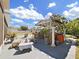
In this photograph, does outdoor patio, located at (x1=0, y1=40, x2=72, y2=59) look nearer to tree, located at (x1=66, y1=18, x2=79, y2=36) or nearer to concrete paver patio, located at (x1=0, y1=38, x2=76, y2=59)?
concrete paver patio, located at (x1=0, y1=38, x2=76, y2=59)

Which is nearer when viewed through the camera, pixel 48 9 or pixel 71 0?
pixel 71 0

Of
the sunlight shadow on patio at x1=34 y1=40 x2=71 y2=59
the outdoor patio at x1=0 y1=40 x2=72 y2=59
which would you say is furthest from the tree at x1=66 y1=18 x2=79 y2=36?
the outdoor patio at x1=0 y1=40 x2=72 y2=59

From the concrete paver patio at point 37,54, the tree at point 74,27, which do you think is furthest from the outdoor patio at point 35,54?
the tree at point 74,27

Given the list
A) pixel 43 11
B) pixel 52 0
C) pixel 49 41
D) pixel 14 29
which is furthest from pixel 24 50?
pixel 14 29

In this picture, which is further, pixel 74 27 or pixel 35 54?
pixel 74 27

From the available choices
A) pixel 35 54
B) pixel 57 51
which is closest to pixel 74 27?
pixel 57 51

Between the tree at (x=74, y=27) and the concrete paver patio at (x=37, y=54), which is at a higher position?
the tree at (x=74, y=27)

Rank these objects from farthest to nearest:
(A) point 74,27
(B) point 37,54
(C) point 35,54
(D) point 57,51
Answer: (A) point 74,27 → (D) point 57,51 → (C) point 35,54 → (B) point 37,54

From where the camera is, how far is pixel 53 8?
28.8 m

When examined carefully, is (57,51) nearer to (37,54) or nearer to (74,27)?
(37,54)

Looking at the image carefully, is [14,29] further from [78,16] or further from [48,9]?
[78,16]

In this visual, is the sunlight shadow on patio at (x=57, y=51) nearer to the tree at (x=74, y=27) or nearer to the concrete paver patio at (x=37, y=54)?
the concrete paver patio at (x=37, y=54)

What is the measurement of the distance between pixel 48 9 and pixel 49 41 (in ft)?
35.2

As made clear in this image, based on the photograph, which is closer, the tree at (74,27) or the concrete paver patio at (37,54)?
the concrete paver patio at (37,54)
